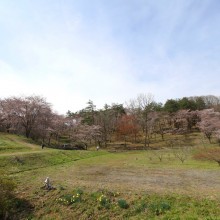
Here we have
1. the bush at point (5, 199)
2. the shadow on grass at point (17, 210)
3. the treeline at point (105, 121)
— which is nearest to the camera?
the bush at point (5, 199)

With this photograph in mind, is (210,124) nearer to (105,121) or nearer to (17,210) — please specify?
(105,121)

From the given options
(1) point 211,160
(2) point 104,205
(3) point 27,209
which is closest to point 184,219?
(2) point 104,205

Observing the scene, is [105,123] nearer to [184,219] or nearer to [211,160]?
[211,160]

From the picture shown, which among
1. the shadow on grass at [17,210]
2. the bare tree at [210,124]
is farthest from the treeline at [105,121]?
the shadow on grass at [17,210]

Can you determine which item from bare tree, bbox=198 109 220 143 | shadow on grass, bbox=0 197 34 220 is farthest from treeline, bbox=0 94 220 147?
shadow on grass, bbox=0 197 34 220

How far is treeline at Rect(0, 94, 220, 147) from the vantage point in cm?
4709

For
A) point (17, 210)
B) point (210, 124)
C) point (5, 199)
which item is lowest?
point (17, 210)

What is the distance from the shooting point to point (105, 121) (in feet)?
189

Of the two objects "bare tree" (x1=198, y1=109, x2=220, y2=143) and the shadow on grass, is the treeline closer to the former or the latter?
"bare tree" (x1=198, y1=109, x2=220, y2=143)

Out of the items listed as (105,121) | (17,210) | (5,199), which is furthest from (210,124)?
(5,199)

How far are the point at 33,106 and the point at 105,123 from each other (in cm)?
1770

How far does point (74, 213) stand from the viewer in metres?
10.8

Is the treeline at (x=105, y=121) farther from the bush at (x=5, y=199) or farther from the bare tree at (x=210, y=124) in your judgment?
the bush at (x=5, y=199)

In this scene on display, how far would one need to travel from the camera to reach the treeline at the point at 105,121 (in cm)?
4709
